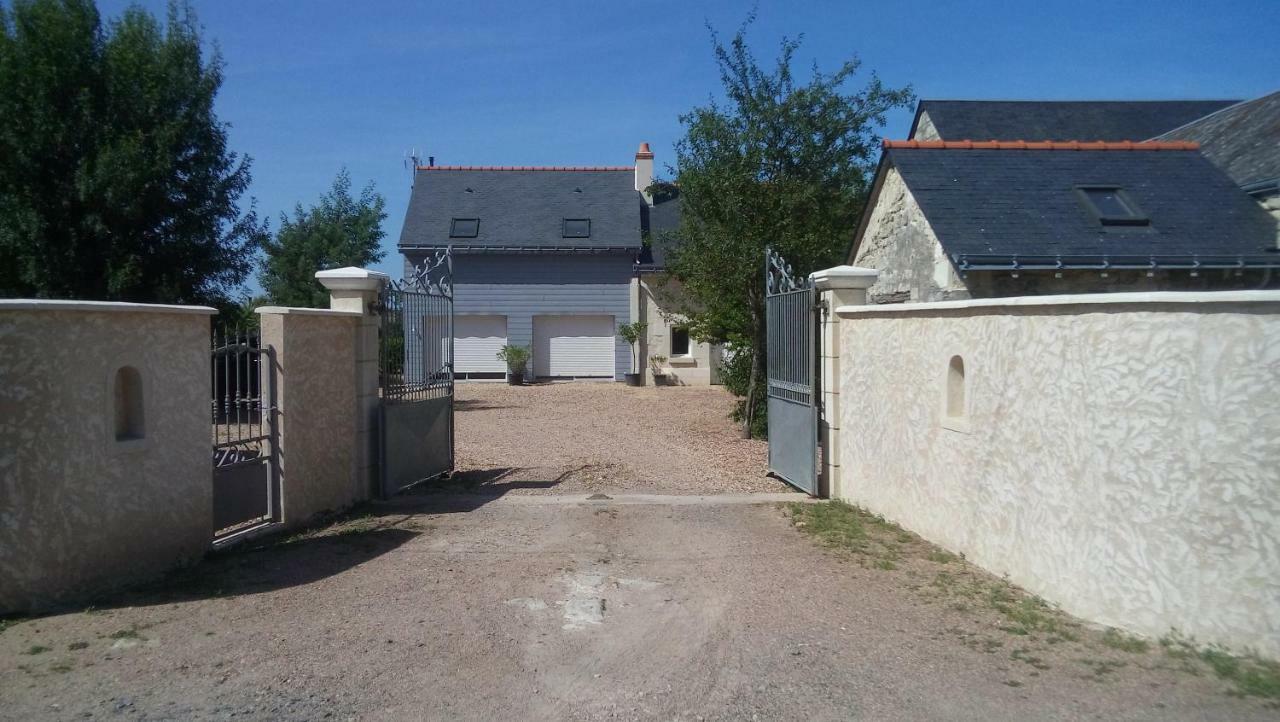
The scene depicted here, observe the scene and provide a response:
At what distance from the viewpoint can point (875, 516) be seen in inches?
347

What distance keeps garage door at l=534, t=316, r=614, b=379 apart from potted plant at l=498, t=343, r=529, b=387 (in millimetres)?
994

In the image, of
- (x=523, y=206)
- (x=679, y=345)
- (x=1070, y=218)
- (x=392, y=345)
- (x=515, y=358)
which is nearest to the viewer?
(x=392, y=345)

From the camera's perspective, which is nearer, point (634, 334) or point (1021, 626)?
point (1021, 626)

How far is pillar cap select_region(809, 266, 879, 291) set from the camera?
9320mm

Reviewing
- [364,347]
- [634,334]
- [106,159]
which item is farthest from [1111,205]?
[634,334]

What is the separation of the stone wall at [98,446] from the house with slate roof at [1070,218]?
8077 mm

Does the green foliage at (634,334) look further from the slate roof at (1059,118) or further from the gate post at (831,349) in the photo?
the gate post at (831,349)

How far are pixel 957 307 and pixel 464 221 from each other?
22.5 meters

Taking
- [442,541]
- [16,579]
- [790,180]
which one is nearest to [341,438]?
[442,541]

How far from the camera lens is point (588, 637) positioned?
541 cm

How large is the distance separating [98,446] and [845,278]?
6589 mm

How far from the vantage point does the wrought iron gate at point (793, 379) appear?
9.71 metres

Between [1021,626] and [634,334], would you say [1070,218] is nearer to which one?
[1021,626]

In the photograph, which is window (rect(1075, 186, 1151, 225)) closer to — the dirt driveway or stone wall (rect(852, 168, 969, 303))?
stone wall (rect(852, 168, 969, 303))
